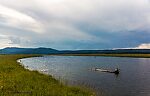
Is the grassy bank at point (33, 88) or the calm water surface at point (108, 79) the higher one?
the grassy bank at point (33, 88)

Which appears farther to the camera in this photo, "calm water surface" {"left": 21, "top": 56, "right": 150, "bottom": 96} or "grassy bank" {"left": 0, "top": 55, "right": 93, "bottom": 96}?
"calm water surface" {"left": 21, "top": 56, "right": 150, "bottom": 96}

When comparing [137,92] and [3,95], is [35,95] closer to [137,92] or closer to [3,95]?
[3,95]

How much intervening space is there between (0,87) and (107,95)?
14.7 meters

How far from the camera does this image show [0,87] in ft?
85.3

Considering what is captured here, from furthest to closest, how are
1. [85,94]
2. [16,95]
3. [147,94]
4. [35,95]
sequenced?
[147,94] < [85,94] < [35,95] < [16,95]

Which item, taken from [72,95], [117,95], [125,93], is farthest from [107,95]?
[72,95]

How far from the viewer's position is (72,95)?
84.9 feet

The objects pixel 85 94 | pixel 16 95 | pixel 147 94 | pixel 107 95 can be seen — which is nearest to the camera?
pixel 16 95

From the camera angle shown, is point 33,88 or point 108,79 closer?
point 33,88

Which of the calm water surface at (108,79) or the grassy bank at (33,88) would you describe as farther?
the calm water surface at (108,79)

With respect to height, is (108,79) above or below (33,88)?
below

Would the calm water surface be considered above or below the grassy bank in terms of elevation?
below

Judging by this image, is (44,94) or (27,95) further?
(44,94)

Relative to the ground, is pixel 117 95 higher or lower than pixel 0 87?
lower
